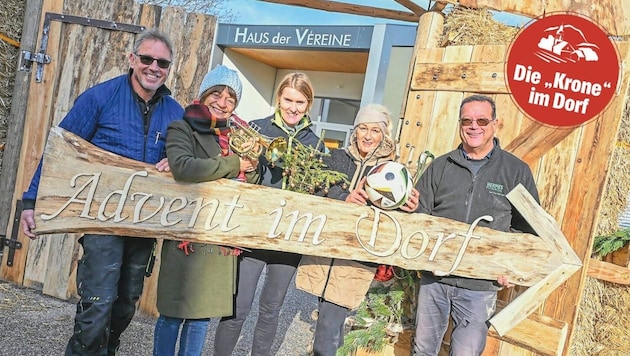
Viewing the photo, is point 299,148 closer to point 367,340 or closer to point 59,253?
point 367,340

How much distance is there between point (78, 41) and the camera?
3957 millimetres

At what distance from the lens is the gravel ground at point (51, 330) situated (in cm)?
321

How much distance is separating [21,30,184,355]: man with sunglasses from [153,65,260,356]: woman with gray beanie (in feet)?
0.69

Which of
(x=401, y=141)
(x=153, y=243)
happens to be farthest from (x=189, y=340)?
(x=401, y=141)

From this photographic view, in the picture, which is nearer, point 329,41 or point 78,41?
point 78,41

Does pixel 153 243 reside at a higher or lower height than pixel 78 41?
lower

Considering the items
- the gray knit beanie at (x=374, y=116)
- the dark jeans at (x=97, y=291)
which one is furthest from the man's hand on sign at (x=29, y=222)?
the gray knit beanie at (x=374, y=116)

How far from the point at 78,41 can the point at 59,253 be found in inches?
68.7

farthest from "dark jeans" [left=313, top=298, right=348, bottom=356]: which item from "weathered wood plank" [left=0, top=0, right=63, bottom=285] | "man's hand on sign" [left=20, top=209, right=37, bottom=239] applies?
"weathered wood plank" [left=0, top=0, right=63, bottom=285]

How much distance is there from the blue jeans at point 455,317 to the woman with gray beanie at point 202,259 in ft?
3.60

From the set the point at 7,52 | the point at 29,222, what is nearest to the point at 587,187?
the point at 29,222

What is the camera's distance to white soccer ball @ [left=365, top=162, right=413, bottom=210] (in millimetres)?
2463

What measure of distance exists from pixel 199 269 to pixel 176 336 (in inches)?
16.0

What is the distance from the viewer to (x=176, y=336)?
2578mm
